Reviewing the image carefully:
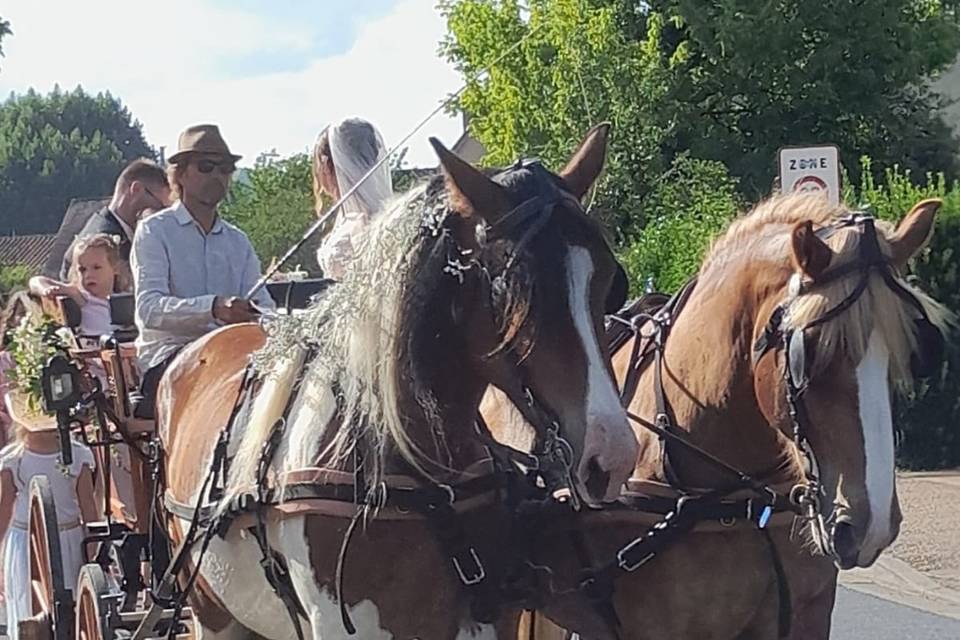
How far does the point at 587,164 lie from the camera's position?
166 inches

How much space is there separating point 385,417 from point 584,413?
0.63 m

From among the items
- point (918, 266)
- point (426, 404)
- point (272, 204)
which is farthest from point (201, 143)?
point (272, 204)

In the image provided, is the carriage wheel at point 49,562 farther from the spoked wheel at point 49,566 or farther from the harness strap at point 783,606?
the harness strap at point 783,606

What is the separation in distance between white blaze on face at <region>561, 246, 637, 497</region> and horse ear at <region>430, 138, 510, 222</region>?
0.71 ft

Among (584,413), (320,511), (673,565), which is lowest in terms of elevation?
(673,565)

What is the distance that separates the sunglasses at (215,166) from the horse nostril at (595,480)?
2507mm

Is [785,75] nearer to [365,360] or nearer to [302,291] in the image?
[302,291]

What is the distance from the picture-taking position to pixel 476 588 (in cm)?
420

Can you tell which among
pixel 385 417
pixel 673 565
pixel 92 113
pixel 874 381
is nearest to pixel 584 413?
pixel 385 417

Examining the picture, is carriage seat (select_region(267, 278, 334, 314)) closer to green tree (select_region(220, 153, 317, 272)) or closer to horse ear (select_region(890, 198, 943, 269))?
horse ear (select_region(890, 198, 943, 269))

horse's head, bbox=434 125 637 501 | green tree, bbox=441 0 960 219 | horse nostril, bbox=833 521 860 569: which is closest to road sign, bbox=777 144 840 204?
horse nostril, bbox=833 521 860 569

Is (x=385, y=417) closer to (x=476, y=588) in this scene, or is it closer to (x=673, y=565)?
(x=476, y=588)

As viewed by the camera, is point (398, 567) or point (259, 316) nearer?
point (398, 567)

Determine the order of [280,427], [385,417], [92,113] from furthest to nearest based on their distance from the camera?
[92,113] < [280,427] < [385,417]
